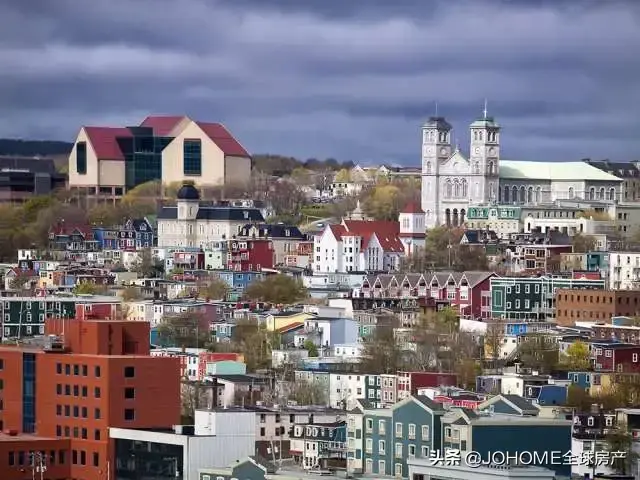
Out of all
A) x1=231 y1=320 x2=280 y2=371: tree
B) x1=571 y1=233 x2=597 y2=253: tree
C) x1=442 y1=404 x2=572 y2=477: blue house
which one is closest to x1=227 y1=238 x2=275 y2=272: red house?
x1=571 y1=233 x2=597 y2=253: tree

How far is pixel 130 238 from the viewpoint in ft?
364

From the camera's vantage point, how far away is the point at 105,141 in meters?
126

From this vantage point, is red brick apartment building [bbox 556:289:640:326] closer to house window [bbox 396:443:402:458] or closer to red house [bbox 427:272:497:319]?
red house [bbox 427:272:497:319]

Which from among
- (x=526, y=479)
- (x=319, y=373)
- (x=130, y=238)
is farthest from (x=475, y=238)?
(x=526, y=479)

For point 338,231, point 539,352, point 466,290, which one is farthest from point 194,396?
point 338,231

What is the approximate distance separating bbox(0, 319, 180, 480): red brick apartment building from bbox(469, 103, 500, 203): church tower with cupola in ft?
234

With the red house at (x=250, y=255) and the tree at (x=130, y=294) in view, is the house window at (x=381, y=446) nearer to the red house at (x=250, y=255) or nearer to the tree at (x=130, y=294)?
the tree at (x=130, y=294)

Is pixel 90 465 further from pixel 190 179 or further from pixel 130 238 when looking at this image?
Result: pixel 190 179

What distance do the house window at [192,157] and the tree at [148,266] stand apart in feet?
71.5

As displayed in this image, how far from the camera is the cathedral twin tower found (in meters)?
118

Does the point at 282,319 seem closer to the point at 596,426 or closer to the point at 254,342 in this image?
the point at 254,342

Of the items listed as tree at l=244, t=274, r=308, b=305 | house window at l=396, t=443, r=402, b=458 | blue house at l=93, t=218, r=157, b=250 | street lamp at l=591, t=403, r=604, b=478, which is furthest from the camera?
blue house at l=93, t=218, r=157, b=250

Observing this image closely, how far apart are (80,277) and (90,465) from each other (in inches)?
1874

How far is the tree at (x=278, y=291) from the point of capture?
87625 millimetres
